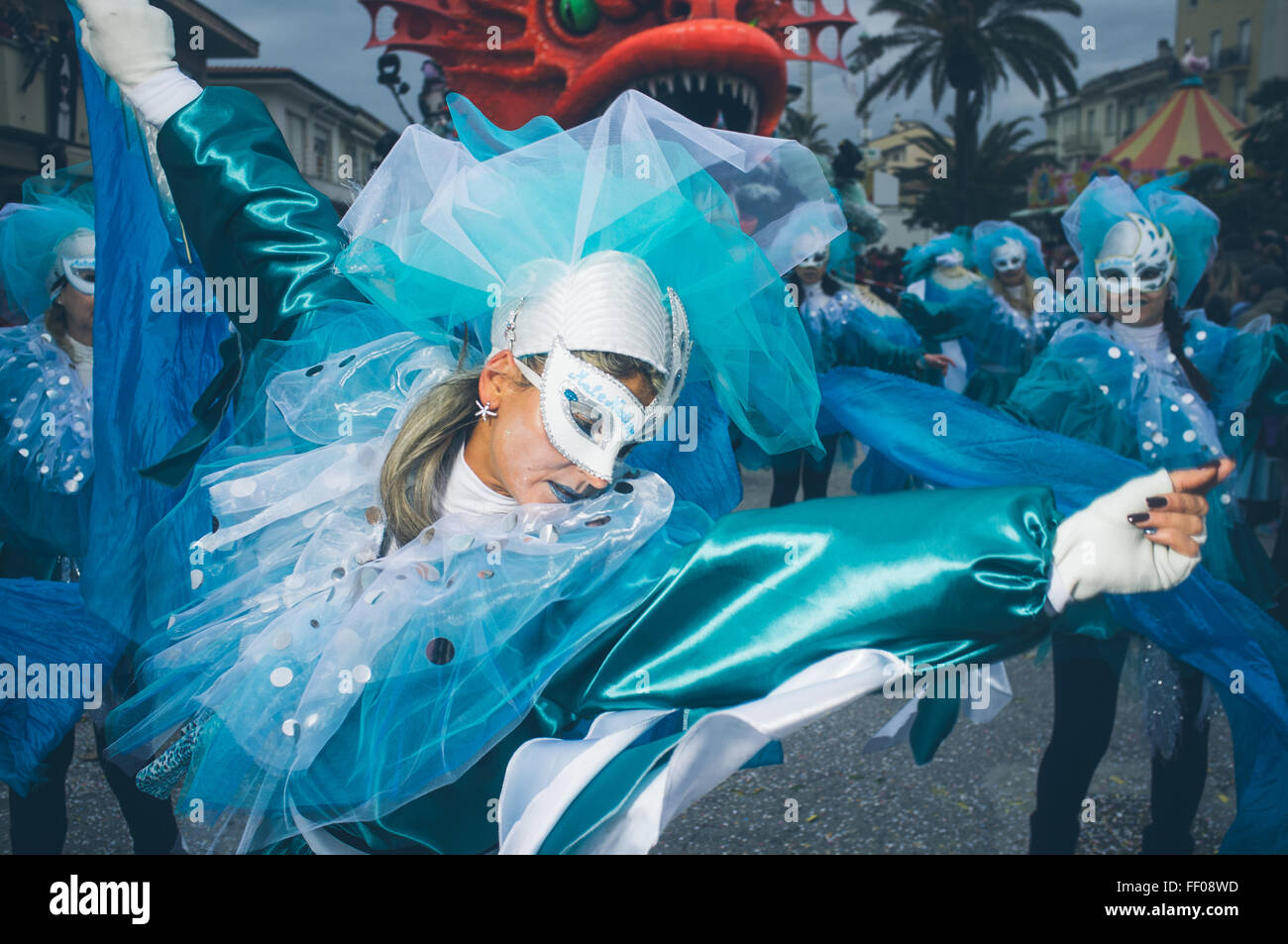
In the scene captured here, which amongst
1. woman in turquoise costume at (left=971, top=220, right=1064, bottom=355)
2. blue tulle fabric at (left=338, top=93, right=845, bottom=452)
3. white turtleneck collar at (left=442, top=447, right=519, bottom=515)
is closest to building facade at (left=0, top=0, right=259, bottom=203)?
blue tulle fabric at (left=338, top=93, right=845, bottom=452)

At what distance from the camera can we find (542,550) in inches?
50.3

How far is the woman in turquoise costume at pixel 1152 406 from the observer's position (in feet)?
8.27

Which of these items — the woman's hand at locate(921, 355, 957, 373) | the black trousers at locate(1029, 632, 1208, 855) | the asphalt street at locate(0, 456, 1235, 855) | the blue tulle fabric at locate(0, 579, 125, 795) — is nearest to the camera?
the blue tulle fabric at locate(0, 579, 125, 795)

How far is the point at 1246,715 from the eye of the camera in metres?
1.88

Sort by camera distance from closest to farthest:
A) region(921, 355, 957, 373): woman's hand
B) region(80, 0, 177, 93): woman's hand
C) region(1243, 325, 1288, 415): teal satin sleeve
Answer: region(80, 0, 177, 93): woman's hand → region(1243, 325, 1288, 415): teal satin sleeve → region(921, 355, 957, 373): woman's hand

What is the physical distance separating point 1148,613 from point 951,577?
3.49 feet

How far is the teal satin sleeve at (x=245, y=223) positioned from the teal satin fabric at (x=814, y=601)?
30.7 inches

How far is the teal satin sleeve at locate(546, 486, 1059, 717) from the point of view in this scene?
112cm

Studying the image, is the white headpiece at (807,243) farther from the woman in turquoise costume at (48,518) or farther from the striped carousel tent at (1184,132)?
A: the striped carousel tent at (1184,132)

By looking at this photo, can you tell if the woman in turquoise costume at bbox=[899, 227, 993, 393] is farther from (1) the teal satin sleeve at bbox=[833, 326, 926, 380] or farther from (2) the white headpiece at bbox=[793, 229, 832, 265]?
(2) the white headpiece at bbox=[793, 229, 832, 265]

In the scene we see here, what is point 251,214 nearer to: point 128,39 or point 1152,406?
point 128,39

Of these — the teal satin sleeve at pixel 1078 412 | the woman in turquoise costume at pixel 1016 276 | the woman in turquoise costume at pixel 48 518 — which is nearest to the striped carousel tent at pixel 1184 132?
the woman in turquoise costume at pixel 1016 276

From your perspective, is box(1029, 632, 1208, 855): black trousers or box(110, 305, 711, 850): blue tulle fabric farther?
box(1029, 632, 1208, 855): black trousers
